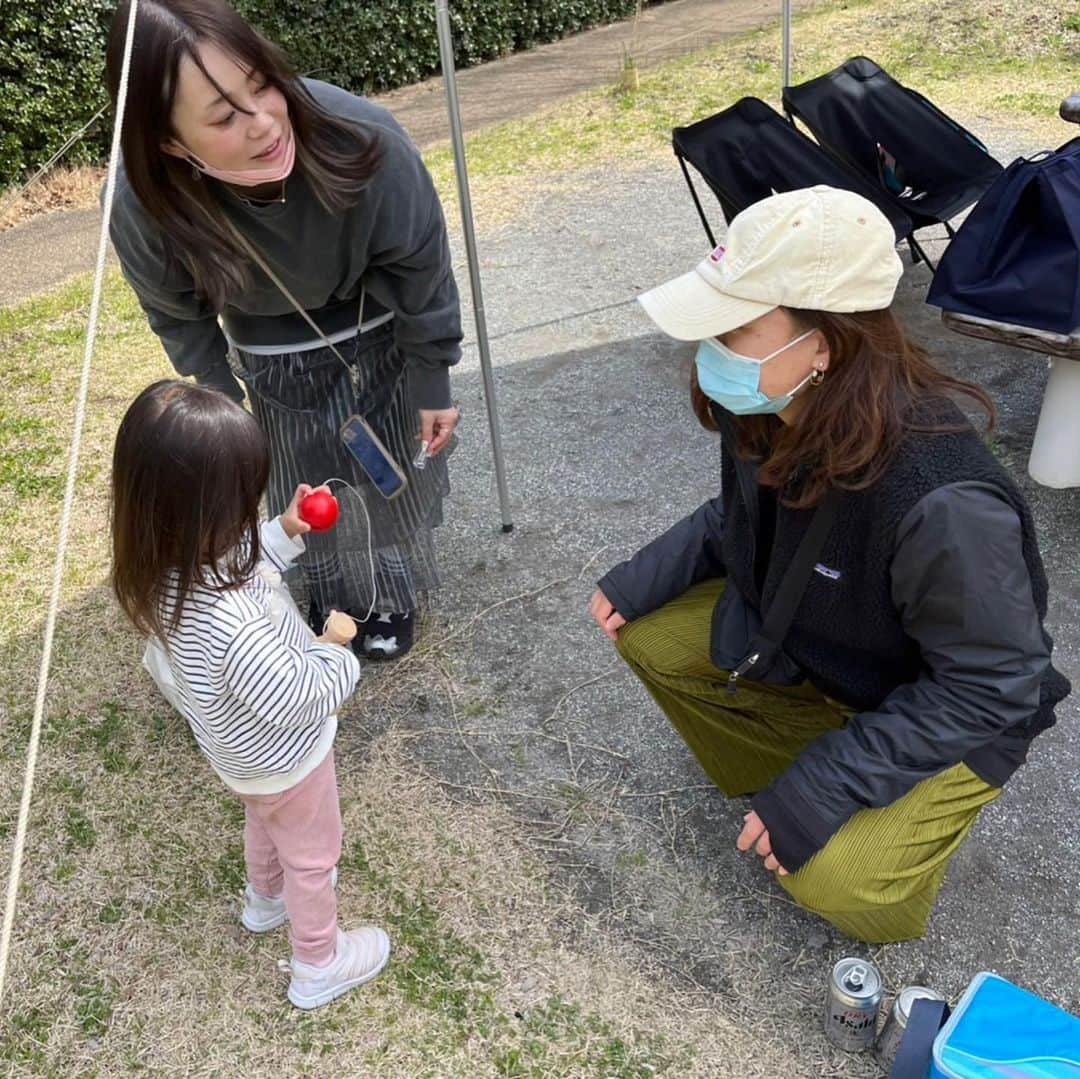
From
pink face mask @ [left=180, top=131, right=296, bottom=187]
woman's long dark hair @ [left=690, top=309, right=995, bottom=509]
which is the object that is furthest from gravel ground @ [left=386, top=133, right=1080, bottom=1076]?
pink face mask @ [left=180, top=131, right=296, bottom=187]

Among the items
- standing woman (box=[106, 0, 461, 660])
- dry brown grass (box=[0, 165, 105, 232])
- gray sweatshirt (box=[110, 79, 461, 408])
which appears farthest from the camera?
dry brown grass (box=[0, 165, 105, 232])

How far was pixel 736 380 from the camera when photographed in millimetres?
1716

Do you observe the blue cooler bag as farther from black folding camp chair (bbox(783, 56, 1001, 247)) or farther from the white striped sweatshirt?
black folding camp chair (bbox(783, 56, 1001, 247))

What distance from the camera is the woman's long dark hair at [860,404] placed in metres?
1.62

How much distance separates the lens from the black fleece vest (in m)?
1.63

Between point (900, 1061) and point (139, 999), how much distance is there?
1.39 metres

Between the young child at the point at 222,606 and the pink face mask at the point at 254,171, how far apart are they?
1.58ft

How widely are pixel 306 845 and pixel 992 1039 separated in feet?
3.65

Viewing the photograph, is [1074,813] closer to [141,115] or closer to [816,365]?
[816,365]

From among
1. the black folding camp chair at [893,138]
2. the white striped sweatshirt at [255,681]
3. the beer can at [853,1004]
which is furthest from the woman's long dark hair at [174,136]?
the black folding camp chair at [893,138]

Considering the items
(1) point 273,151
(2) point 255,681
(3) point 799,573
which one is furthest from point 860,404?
(1) point 273,151

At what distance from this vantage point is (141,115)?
1.80 metres

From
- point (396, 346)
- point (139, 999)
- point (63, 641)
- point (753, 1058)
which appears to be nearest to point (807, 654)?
point (753, 1058)

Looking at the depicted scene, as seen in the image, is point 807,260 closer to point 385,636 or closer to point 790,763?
point 790,763
